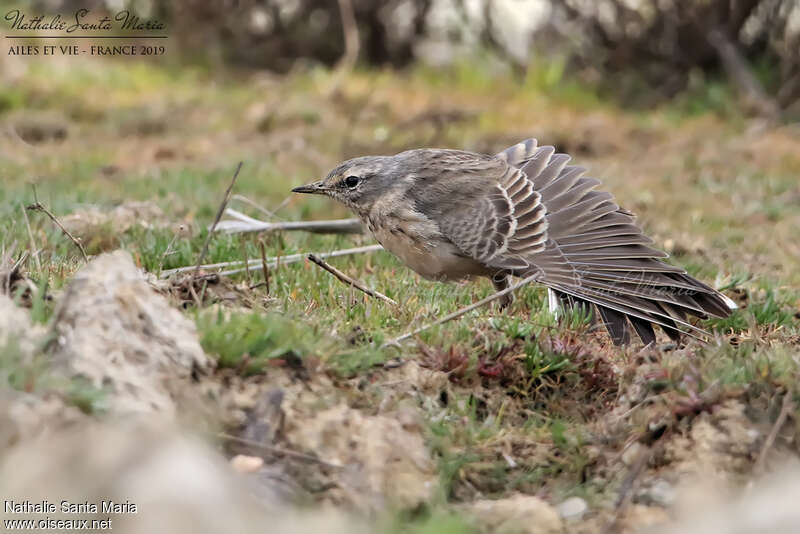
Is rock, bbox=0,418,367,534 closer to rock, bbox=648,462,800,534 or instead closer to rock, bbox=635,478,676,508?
rock, bbox=648,462,800,534

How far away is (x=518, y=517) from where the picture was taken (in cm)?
371

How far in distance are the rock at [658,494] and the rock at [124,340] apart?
5.48 feet

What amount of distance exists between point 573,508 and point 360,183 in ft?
10.2

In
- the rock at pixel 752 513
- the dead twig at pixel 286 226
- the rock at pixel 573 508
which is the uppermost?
the rock at pixel 752 513

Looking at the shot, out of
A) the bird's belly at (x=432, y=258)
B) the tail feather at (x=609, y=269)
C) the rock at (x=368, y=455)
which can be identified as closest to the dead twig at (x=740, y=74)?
the tail feather at (x=609, y=269)

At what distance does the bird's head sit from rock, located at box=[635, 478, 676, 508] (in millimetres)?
2960

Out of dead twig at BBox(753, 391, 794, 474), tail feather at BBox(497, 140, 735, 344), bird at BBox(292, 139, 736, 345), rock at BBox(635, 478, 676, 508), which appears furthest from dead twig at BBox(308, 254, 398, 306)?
dead twig at BBox(753, 391, 794, 474)

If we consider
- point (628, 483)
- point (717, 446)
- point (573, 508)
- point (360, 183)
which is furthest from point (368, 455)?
point (360, 183)

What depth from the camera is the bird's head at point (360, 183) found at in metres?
6.49

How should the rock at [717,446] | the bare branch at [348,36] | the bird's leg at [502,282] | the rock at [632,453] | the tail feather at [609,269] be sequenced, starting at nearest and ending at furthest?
the rock at [717,446] → the rock at [632,453] → the tail feather at [609,269] → the bird's leg at [502,282] → the bare branch at [348,36]

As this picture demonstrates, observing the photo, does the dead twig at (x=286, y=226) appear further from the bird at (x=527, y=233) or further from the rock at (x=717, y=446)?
the rock at (x=717, y=446)

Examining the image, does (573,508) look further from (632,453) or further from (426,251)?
(426,251)

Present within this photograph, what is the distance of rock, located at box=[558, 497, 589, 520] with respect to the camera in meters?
3.86

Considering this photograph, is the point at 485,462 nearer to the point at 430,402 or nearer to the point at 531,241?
the point at 430,402
